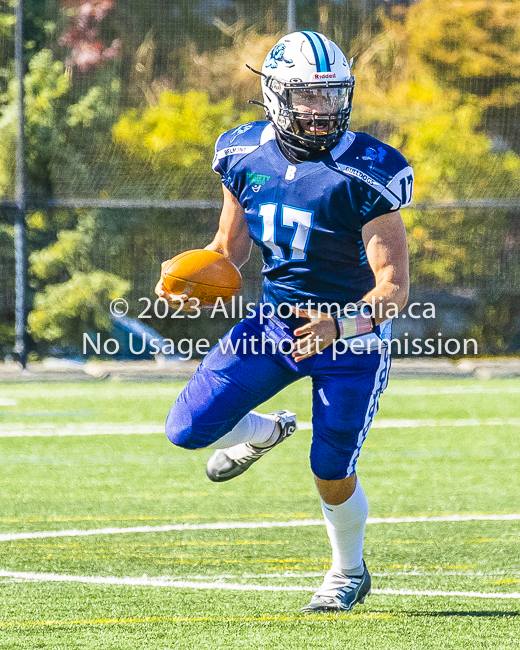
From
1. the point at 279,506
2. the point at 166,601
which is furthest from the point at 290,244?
the point at 279,506

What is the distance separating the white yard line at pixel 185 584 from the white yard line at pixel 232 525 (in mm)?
655

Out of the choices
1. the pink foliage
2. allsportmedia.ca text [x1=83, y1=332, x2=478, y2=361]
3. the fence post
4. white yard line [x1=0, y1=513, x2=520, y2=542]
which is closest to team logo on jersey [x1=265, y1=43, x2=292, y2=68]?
white yard line [x1=0, y1=513, x2=520, y2=542]

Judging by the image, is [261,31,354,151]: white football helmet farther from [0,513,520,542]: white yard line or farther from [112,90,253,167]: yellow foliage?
[112,90,253,167]: yellow foliage

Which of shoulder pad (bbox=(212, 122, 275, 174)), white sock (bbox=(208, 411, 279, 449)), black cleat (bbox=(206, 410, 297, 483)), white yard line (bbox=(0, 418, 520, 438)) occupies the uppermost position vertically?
shoulder pad (bbox=(212, 122, 275, 174))

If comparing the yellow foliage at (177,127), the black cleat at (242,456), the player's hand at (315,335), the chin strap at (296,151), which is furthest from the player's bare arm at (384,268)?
the yellow foliage at (177,127)

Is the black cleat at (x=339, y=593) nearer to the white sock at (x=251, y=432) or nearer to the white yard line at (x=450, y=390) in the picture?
the white sock at (x=251, y=432)

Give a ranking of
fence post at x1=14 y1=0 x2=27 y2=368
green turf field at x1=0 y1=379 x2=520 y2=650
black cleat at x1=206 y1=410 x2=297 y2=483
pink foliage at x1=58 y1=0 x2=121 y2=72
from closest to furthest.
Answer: green turf field at x1=0 y1=379 x2=520 y2=650 < black cleat at x1=206 y1=410 x2=297 y2=483 < fence post at x1=14 y1=0 x2=27 y2=368 < pink foliage at x1=58 y1=0 x2=121 y2=72

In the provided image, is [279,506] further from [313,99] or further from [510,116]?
[510,116]

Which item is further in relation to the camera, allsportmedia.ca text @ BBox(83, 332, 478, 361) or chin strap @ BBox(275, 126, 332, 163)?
allsportmedia.ca text @ BBox(83, 332, 478, 361)

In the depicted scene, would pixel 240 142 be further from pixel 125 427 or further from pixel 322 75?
pixel 125 427

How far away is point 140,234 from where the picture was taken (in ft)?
36.3

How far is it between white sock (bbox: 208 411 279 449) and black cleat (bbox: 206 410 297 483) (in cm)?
4

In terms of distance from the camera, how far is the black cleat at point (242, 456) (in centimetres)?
388

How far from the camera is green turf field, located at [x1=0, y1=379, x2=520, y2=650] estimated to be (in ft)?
9.97
